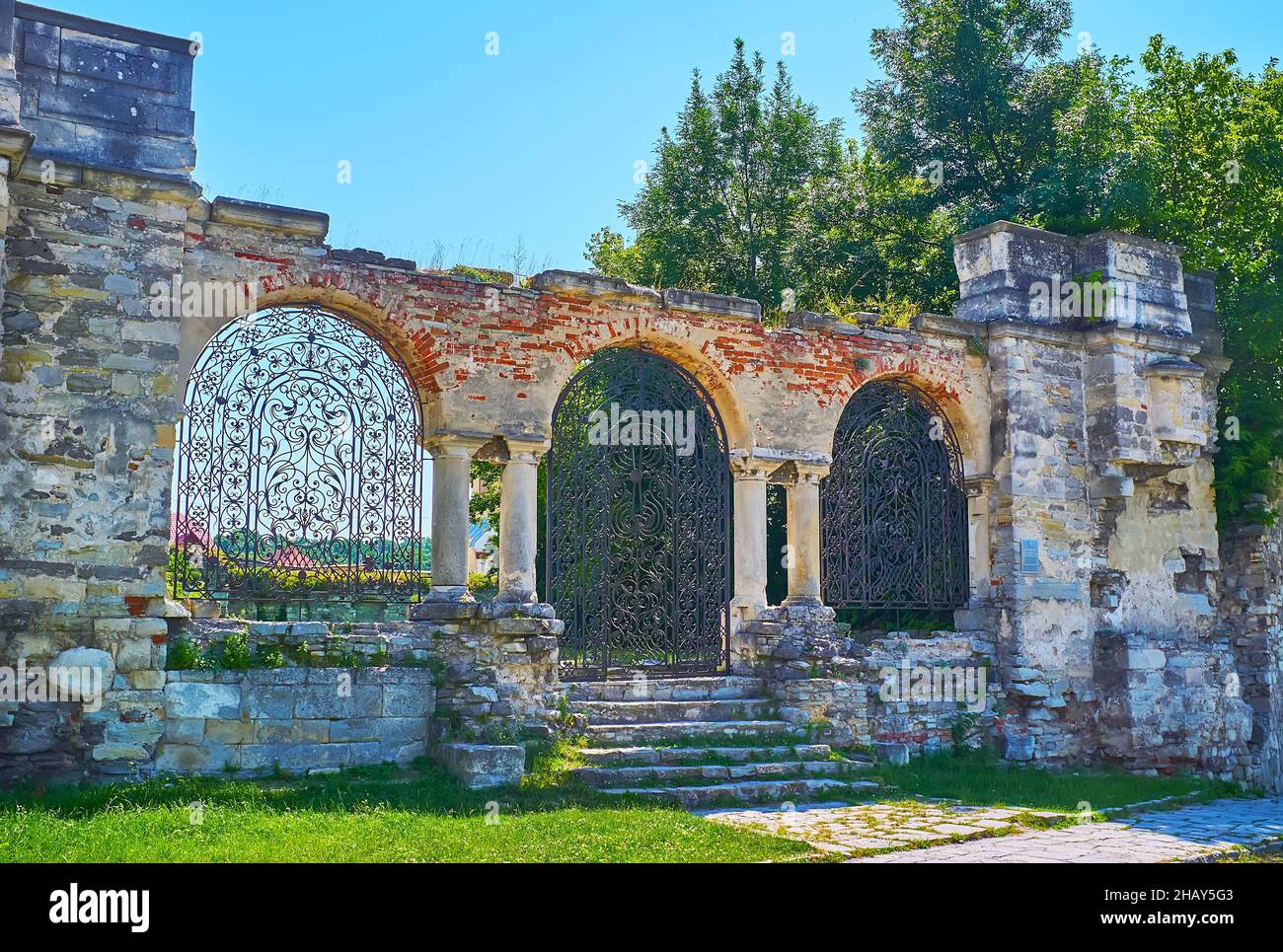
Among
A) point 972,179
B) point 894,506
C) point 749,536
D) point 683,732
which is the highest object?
point 972,179

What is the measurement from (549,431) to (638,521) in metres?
1.27

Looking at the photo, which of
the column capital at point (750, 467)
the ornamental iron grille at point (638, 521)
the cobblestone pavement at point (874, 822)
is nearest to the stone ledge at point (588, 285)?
the ornamental iron grille at point (638, 521)

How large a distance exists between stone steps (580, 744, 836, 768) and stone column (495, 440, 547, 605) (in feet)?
5.16

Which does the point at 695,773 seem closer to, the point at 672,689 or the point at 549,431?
the point at 672,689

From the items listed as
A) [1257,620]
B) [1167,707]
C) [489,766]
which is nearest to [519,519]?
[489,766]

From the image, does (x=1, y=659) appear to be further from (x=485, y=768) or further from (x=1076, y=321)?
(x=1076, y=321)

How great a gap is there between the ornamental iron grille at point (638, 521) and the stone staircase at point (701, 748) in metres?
0.39

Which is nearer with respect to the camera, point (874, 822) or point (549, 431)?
point (874, 822)

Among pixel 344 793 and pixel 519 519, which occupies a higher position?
pixel 519 519

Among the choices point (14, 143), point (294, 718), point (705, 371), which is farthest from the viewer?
point (705, 371)

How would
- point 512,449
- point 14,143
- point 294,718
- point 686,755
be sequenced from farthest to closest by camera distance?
point 512,449
point 686,755
point 294,718
point 14,143

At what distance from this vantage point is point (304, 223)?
9875 millimetres

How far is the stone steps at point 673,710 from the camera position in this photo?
1051cm

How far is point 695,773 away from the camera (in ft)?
31.8
